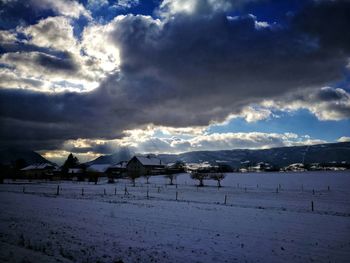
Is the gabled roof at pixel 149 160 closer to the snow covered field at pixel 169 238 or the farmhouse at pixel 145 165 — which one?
the farmhouse at pixel 145 165

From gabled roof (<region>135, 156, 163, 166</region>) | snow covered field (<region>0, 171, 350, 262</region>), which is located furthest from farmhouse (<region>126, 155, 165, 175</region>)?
snow covered field (<region>0, 171, 350, 262</region>)

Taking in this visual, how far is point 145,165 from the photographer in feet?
483

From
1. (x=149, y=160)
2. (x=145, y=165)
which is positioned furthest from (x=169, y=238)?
(x=149, y=160)

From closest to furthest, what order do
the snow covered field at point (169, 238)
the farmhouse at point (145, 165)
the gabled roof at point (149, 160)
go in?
the snow covered field at point (169, 238), the farmhouse at point (145, 165), the gabled roof at point (149, 160)

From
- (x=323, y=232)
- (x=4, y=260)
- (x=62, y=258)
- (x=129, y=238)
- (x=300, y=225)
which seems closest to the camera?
(x=4, y=260)

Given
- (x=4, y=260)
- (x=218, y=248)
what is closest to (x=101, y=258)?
(x=4, y=260)

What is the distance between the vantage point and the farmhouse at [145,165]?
146m

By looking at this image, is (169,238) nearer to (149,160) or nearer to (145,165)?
(145,165)

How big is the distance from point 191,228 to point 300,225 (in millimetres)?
8841

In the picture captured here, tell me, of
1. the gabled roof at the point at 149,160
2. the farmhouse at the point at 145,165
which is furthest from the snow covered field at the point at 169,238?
the gabled roof at the point at 149,160

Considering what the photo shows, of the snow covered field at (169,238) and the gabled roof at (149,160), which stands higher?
the gabled roof at (149,160)

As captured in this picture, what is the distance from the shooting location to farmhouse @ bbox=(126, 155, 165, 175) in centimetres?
14575

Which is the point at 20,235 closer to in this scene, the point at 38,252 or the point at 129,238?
the point at 38,252

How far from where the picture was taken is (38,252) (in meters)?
12.6
